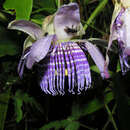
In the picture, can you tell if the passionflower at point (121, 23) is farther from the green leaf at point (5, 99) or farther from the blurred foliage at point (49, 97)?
the green leaf at point (5, 99)

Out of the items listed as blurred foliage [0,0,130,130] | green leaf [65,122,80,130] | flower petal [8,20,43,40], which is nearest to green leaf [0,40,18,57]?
blurred foliage [0,0,130,130]

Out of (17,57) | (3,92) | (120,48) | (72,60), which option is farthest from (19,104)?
(120,48)

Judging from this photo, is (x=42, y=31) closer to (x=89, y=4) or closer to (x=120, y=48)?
(x=120, y=48)

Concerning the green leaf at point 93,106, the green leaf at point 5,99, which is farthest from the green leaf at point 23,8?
the green leaf at point 93,106

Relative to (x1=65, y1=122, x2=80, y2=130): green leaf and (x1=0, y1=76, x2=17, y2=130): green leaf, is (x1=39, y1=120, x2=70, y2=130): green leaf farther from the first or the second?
(x1=0, y1=76, x2=17, y2=130): green leaf

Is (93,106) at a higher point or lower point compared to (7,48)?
lower

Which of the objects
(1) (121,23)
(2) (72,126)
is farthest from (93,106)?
(1) (121,23)

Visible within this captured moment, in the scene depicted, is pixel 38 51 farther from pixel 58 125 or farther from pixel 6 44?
pixel 58 125
